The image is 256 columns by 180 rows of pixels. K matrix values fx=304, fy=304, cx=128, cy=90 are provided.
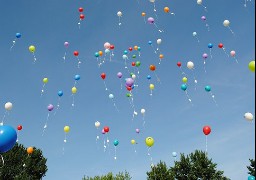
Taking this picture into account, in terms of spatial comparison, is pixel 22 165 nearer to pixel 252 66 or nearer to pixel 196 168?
pixel 196 168

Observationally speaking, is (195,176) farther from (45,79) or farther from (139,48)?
(45,79)

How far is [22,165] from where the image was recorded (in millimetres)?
27953

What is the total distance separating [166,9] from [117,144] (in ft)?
24.1

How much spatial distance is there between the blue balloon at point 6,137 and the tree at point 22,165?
17805 mm

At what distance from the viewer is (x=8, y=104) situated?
15.1 meters

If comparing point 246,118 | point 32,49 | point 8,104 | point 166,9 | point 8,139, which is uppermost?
point 166,9

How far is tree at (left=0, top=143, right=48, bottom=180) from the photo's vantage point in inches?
1023

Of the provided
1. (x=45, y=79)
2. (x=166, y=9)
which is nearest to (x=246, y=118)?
(x=166, y=9)

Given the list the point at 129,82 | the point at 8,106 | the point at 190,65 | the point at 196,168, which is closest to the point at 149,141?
the point at 129,82

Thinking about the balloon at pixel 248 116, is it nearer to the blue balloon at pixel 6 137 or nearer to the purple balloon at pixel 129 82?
the purple balloon at pixel 129 82

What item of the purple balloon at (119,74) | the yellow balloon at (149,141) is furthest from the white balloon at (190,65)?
the yellow balloon at (149,141)

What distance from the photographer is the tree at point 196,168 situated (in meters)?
25.2

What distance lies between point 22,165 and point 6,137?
20184 millimetres

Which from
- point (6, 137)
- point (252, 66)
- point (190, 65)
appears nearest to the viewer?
point (252, 66)
